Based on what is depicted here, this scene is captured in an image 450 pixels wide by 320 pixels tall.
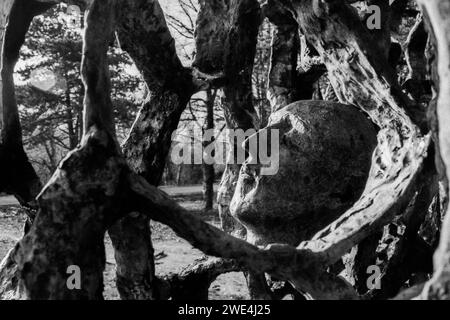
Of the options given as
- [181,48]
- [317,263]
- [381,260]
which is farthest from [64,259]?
[181,48]

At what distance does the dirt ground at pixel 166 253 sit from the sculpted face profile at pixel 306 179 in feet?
4.73

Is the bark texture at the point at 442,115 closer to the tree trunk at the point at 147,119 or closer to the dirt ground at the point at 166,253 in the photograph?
the tree trunk at the point at 147,119

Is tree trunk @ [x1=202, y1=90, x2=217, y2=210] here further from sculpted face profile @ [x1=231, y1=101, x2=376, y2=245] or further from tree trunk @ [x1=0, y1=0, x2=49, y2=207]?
sculpted face profile @ [x1=231, y1=101, x2=376, y2=245]

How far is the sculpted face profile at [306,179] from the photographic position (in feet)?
16.4

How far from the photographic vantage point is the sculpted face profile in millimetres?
4996

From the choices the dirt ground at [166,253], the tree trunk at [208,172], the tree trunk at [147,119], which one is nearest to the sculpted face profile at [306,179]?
the tree trunk at [147,119]

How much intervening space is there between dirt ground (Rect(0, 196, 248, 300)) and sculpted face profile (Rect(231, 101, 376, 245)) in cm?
144

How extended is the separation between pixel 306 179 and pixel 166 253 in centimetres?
679

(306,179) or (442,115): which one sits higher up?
(442,115)

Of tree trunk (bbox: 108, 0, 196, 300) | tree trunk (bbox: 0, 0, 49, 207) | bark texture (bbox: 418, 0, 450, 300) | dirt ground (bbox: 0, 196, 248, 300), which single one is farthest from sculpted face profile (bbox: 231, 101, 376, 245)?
bark texture (bbox: 418, 0, 450, 300)

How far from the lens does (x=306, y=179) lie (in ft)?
16.4

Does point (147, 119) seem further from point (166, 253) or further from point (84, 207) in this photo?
point (166, 253)

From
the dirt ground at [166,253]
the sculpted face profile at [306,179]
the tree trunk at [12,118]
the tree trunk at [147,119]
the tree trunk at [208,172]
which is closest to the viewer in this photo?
the tree trunk at [147,119]

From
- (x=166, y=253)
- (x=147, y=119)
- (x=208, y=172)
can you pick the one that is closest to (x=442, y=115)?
(x=147, y=119)
